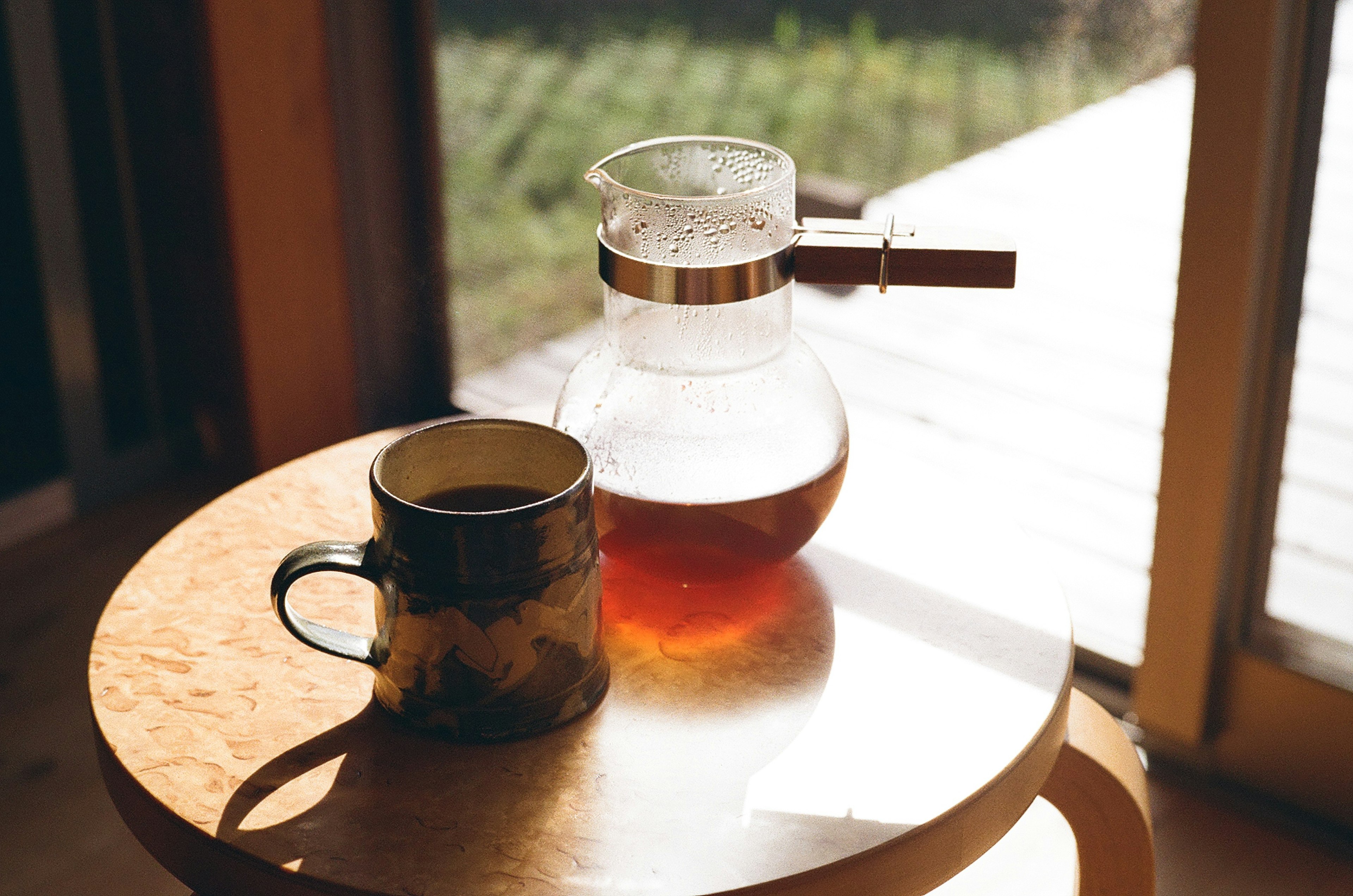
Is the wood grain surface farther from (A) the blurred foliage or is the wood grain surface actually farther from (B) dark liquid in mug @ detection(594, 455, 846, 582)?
(A) the blurred foliage

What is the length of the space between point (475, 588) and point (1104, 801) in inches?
18.6

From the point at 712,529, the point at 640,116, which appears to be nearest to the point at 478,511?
the point at 712,529

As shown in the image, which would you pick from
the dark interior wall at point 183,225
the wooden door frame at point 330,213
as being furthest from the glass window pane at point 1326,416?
the dark interior wall at point 183,225

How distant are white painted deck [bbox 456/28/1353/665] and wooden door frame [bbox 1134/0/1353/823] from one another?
0.03 metres

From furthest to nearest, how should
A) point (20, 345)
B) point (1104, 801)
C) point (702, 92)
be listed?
point (20, 345), point (702, 92), point (1104, 801)

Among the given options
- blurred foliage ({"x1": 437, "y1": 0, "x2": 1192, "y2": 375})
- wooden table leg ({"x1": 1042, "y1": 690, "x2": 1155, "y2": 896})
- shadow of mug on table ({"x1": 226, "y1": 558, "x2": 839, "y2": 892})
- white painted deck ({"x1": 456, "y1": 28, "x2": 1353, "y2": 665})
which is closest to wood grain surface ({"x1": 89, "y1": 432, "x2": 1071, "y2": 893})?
shadow of mug on table ({"x1": 226, "y1": 558, "x2": 839, "y2": 892})

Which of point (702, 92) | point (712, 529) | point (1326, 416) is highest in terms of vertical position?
point (702, 92)

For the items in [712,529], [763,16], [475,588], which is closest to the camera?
[475,588]

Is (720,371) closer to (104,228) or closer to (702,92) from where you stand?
(702,92)

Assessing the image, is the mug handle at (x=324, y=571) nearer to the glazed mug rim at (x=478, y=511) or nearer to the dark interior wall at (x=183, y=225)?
the glazed mug rim at (x=478, y=511)

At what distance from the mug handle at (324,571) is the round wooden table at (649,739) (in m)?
0.05

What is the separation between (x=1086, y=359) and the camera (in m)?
1.57

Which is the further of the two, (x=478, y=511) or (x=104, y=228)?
(x=104, y=228)

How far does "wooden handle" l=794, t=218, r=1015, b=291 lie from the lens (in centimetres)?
76
